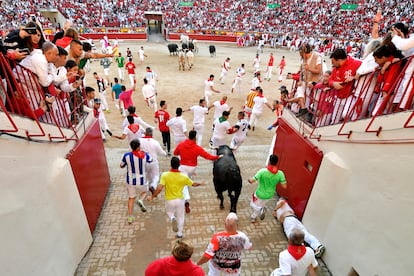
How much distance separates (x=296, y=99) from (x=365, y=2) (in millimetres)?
39300

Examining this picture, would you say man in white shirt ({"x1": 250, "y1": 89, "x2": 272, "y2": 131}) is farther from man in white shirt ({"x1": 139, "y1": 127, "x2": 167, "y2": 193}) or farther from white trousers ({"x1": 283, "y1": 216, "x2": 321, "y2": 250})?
white trousers ({"x1": 283, "y1": 216, "x2": 321, "y2": 250})

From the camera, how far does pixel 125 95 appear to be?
32.9 ft

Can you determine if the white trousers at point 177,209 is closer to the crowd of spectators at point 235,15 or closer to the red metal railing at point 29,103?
the red metal railing at point 29,103

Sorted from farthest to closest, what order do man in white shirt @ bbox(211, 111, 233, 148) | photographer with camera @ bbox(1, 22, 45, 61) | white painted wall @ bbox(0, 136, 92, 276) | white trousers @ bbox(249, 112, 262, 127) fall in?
white trousers @ bbox(249, 112, 262, 127) < man in white shirt @ bbox(211, 111, 233, 148) < photographer with camera @ bbox(1, 22, 45, 61) < white painted wall @ bbox(0, 136, 92, 276)

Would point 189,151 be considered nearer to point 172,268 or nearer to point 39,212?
point 39,212

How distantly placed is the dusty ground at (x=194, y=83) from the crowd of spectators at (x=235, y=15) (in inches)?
344

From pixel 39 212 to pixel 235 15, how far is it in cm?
4250

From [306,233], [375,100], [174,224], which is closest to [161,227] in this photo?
[174,224]

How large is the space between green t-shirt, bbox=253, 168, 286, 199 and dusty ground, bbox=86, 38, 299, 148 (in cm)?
477

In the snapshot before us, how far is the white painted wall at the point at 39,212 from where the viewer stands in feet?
9.91

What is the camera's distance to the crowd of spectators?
3284 cm

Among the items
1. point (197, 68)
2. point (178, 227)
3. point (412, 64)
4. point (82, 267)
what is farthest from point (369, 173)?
point (197, 68)

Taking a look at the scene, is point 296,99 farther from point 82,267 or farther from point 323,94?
point 82,267

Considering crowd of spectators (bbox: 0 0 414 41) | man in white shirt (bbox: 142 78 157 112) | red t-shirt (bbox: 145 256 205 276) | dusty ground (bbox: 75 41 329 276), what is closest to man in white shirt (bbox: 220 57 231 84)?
dusty ground (bbox: 75 41 329 276)
